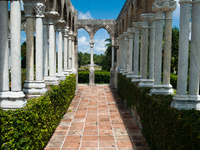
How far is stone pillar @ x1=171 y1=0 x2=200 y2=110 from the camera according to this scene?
3.68 m

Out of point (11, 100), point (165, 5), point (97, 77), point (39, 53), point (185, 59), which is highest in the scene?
point (165, 5)

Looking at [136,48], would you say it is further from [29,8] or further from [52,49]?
[29,8]

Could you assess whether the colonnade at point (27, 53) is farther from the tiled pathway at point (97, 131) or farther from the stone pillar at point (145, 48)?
the stone pillar at point (145, 48)

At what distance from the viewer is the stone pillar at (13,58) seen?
13.1 ft

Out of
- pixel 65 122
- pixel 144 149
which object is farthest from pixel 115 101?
pixel 144 149

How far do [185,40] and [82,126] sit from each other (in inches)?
165

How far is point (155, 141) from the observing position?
170 inches

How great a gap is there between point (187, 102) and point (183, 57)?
0.83 m

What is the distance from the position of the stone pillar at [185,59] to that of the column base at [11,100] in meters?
2.89

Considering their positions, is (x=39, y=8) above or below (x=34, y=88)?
above

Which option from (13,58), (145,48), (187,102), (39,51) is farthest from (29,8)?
(187,102)

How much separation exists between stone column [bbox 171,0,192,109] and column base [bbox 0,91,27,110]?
2.89 meters

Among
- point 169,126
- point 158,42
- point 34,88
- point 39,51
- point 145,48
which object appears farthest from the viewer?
point 145,48

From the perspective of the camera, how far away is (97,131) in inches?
243
